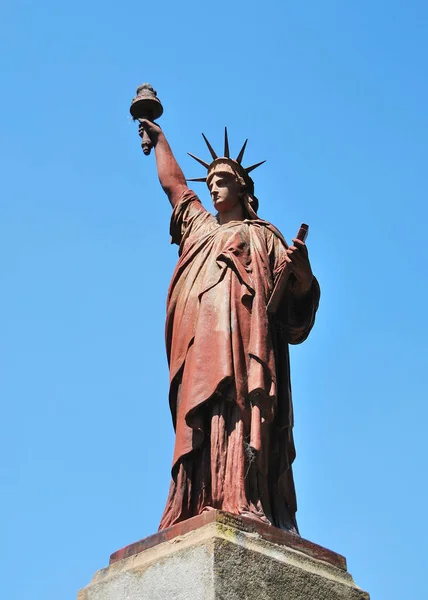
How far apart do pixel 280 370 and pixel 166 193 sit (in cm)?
251

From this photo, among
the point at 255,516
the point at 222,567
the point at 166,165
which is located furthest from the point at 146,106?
the point at 222,567

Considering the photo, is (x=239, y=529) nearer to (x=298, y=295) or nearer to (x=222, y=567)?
(x=222, y=567)

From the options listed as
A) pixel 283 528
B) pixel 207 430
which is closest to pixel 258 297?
pixel 207 430

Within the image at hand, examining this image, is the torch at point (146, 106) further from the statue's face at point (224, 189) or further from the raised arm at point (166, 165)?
the statue's face at point (224, 189)

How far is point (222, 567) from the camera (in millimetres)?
7219

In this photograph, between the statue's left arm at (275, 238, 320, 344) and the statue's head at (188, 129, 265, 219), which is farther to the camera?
the statue's head at (188, 129, 265, 219)

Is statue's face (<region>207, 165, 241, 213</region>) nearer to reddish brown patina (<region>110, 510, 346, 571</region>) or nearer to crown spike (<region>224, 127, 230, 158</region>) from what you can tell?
crown spike (<region>224, 127, 230, 158</region>)

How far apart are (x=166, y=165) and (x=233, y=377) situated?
10.4 feet

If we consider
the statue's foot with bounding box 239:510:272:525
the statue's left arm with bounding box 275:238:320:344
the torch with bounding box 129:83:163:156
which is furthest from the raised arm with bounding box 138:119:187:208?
the statue's foot with bounding box 239:510:272:525

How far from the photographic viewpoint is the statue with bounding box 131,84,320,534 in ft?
26.8

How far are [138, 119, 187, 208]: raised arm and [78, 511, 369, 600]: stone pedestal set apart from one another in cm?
372

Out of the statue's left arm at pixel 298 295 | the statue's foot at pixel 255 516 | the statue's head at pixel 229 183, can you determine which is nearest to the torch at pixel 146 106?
the statue's head at pixel 229 183

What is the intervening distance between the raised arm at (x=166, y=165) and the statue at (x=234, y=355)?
2.11 ft

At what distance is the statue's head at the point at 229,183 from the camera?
9812 millimetres
